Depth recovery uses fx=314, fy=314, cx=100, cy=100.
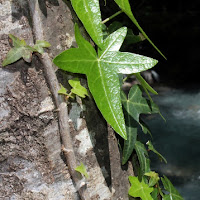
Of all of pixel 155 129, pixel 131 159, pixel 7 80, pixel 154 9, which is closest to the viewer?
pixel 7 80

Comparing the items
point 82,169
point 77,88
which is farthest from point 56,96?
point 82,169

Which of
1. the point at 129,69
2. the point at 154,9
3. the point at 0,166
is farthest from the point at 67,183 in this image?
the point at 154,9

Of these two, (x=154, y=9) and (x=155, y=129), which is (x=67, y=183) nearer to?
(x=155, y=129)

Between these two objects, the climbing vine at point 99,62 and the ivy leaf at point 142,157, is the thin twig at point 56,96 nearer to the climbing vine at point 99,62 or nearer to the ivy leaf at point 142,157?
the climbing vine at point 99,62

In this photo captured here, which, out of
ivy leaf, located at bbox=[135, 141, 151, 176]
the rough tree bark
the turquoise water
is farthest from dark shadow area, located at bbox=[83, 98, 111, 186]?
the turquoise water

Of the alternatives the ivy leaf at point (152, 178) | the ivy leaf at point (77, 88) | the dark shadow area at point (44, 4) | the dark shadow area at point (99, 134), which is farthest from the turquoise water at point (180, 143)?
the dark shadow area at point (44, 4)

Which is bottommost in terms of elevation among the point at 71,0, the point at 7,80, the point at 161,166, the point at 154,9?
the point at 161,166
